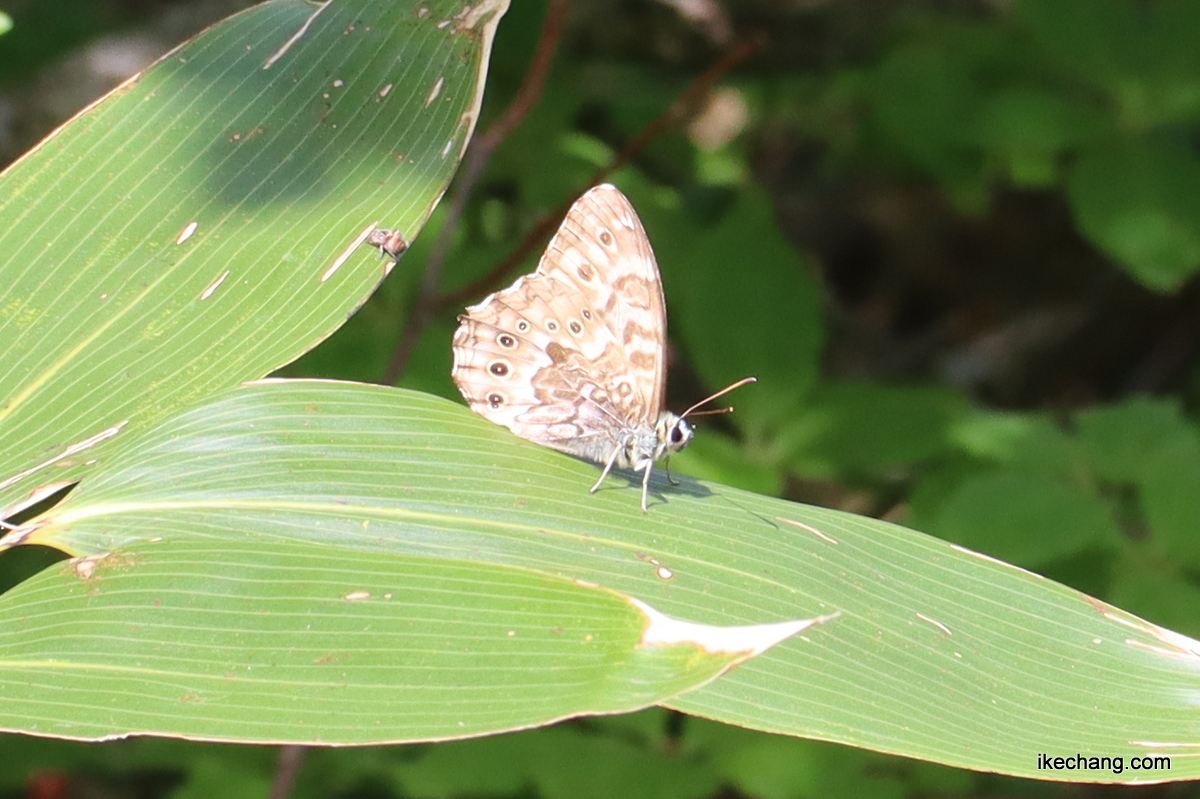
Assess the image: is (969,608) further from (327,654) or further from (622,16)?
(622,16)

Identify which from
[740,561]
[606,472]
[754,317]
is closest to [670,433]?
[606,472]

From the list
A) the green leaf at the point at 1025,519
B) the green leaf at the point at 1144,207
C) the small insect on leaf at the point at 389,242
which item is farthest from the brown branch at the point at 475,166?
the green leaf at the point at 1144,207

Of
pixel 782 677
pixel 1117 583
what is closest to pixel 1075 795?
pixel 1117 583

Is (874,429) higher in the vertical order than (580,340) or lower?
Answer: higher

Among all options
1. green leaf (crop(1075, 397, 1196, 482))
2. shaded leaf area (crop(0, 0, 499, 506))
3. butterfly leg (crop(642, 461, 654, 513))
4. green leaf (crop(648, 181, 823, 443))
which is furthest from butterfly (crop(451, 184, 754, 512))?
green leaf (crop(1075, 397, 1196, 482))

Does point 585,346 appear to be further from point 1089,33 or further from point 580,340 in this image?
point 1089,33
